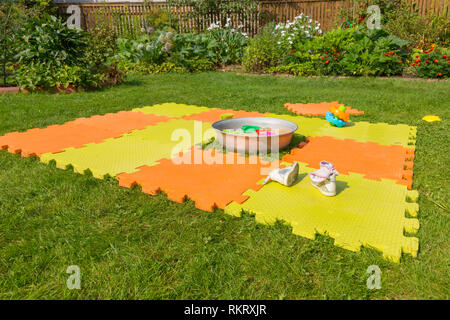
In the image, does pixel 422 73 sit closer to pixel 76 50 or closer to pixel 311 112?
pixel 311 112

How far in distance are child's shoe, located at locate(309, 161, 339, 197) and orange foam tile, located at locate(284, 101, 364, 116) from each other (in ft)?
9.58

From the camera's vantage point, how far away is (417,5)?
11.0 meters

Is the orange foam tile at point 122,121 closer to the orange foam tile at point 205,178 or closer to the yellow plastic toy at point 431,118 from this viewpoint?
the orange foam tile at point 205,178

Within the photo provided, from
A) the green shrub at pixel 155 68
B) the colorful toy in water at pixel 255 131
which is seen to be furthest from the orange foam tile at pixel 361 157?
the green shrub at pixel 155 68

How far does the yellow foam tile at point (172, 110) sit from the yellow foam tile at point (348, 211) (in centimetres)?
295

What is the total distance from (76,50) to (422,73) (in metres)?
8.16

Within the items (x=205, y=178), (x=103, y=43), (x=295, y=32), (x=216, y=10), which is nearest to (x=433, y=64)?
(x=295, y=32)

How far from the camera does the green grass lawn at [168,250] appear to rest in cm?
173

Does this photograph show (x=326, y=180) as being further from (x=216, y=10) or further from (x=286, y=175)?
(x=216, y=10)

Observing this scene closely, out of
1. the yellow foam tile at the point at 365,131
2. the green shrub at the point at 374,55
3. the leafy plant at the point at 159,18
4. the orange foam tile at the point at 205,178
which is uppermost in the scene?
the leafy plant at the point at 159,18

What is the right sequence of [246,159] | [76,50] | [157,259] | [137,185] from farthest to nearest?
[76,50]
[246,159]
[137,185]
[157,259]

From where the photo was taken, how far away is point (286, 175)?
2758 millimetres

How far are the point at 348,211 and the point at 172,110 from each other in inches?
154

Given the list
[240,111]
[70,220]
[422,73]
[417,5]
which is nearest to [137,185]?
[70,220]
